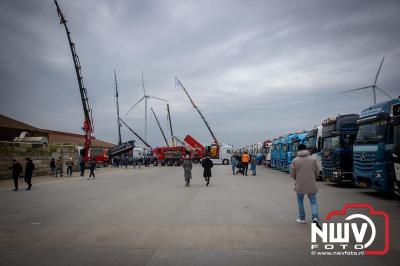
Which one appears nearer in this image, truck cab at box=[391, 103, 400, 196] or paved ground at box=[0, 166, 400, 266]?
paved ground at box=[0, 166, 400, 266]

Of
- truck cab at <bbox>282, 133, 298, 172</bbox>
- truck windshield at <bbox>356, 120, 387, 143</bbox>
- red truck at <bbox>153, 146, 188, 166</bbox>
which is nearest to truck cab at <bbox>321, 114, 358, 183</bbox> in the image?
truck windshield at <bbox>356, 120, 387, 143</bbox>

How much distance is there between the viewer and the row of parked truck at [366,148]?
12523 millimetres

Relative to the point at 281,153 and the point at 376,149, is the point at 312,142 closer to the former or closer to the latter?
the point at 281,153

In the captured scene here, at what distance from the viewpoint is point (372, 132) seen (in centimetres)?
1409

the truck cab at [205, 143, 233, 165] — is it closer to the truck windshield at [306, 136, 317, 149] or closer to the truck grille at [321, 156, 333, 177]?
the truck windshield at [306, 136, 317, 149]

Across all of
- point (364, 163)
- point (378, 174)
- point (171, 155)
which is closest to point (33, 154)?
point (364, 163)

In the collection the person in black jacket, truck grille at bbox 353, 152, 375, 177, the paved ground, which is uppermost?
truck grille at bbox 353, 152, 375, 177

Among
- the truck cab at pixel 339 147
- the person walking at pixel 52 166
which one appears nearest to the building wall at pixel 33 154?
the person walking at pixel 52 166

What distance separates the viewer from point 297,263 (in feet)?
18.0

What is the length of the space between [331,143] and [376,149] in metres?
5.62

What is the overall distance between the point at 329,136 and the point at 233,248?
1429 cm

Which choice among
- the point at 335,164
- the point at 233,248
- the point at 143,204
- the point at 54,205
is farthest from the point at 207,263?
the point at 335,164

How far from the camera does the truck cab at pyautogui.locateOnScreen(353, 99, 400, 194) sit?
505 inches

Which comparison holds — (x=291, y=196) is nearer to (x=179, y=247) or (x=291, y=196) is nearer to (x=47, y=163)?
(x=179, y=247)
